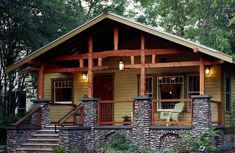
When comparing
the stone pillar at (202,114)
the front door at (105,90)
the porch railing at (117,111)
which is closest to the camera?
the stone pillar at (202,114)

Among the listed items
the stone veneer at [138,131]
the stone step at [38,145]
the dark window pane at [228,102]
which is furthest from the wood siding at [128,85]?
the stone step at [38,145]

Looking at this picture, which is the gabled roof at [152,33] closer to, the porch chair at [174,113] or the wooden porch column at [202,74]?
the wooden porch column at [202,74]

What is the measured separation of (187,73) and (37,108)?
6.34m

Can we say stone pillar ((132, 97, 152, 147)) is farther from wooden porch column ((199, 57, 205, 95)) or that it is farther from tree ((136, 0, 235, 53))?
tree ((136, 0, 235, 53))

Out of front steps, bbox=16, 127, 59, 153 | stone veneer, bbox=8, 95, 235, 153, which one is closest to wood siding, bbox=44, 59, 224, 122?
stone veneer, bbox=8, 95, 235, 153

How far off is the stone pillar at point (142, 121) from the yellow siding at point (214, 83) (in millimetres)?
3268

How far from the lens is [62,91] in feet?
69.2

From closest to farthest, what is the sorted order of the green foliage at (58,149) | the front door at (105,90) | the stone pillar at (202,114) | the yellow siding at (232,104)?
1. the green foliage at (58,149)
2. the stone pillar at (202,114)
3. the yellow siding at (232,104)
4. the front door at (105,90)

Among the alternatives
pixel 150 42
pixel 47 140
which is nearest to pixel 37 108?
pixel 47 140

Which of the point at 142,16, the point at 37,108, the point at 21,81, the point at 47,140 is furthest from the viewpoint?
the point at 142,16

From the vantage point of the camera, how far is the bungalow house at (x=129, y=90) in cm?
1541

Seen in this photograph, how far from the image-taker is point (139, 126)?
51.2 ft

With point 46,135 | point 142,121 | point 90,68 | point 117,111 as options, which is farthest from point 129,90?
point 46,135

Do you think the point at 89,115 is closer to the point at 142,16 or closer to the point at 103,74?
the point at 103,74
